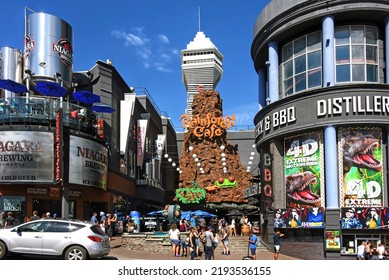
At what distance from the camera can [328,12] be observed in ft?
85.3

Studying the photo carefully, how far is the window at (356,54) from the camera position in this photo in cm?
2622

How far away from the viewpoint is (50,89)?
3228 centimetres

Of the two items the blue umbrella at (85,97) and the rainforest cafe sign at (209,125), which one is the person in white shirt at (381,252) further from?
the rainforest cafe sign at (209,125)

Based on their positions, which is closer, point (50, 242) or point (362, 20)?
point (50, 242)

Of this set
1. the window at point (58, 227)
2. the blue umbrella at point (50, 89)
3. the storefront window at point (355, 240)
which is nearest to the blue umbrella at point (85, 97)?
the blue umbrella at point (50, 89)

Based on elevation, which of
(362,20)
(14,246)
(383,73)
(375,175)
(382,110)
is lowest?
(14,246)

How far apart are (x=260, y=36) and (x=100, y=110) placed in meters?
13.8

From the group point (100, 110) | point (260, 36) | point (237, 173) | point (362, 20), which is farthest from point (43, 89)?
point (237, 173)

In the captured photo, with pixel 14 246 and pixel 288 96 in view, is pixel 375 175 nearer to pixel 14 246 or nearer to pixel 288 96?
pixel 288 96

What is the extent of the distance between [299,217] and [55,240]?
14034mm

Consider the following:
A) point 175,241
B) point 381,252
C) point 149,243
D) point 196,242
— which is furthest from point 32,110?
point 381,252

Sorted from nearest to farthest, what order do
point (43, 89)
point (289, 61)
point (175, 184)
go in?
point (289, 61), point (43, 89), point (175, 184)

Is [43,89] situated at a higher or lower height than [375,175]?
higher

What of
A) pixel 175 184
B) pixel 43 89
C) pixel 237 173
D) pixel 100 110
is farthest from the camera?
pixel 175 184
